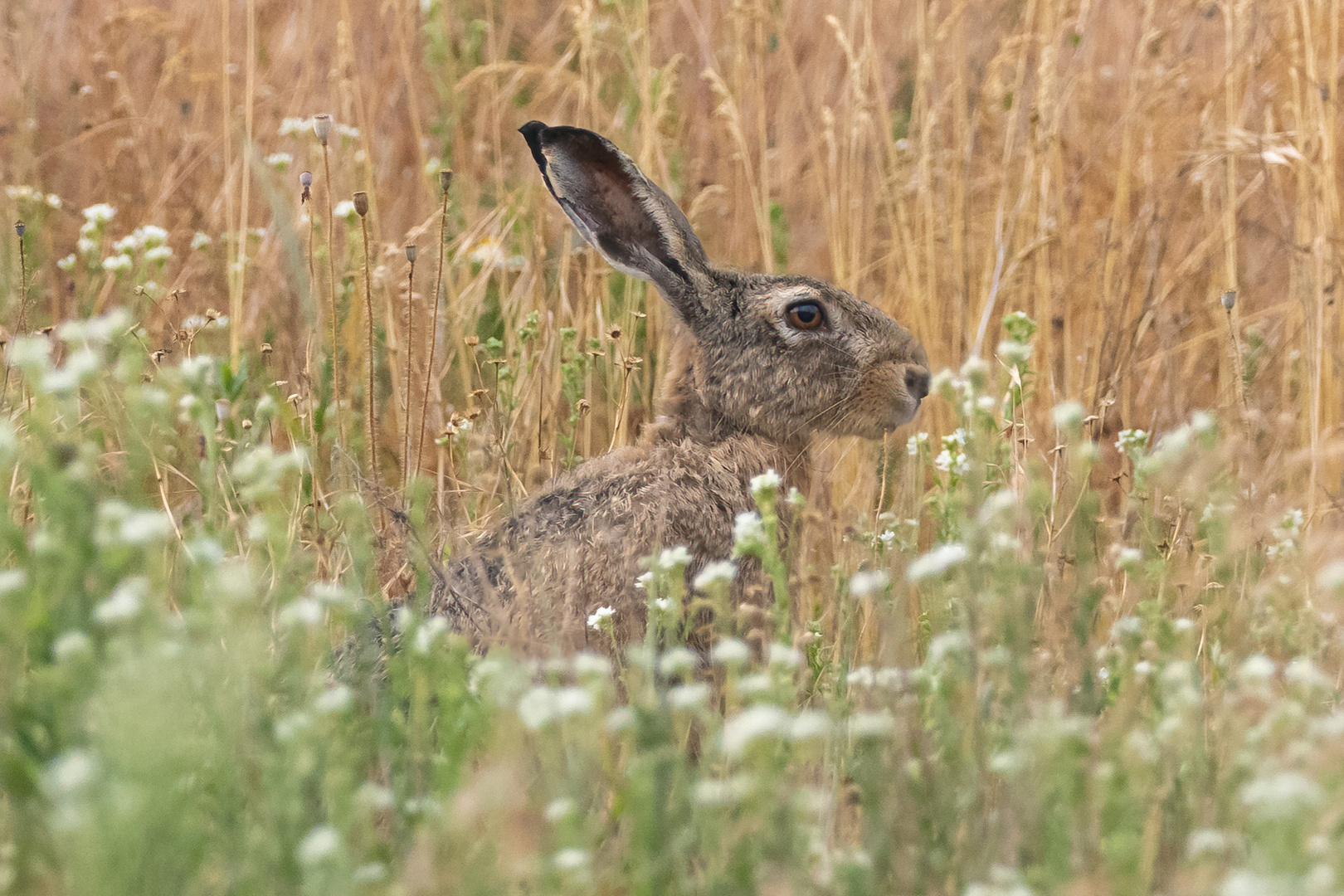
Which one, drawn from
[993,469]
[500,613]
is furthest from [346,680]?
[993,469]

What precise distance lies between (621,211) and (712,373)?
58 cm

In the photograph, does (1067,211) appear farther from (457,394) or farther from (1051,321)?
(457,394)

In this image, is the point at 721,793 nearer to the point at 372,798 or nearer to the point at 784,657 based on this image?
Answer: the point at 784,657

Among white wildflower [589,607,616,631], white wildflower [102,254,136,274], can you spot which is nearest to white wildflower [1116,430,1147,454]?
A: white wildflower [589,607,616,631]

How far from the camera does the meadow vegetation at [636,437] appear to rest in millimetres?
2035

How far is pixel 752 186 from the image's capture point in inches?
205

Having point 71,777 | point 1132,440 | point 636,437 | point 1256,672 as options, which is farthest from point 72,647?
point 636,437

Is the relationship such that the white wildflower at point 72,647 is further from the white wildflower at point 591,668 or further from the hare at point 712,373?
the hare at point 712,373

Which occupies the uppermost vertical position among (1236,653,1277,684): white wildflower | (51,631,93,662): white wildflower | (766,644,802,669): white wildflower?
(51,631,93,662): white wildflower

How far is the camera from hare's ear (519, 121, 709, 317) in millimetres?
4207

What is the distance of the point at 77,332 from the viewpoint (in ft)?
8.95

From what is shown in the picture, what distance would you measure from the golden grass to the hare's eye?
21.9 inches

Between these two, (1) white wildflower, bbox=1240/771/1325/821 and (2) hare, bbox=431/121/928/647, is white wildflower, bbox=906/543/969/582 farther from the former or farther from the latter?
(2) hare, bbox=431/121/928/647

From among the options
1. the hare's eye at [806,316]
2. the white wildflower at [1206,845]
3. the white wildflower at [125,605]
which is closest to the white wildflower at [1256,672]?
the white wildflower at [1206,845]
